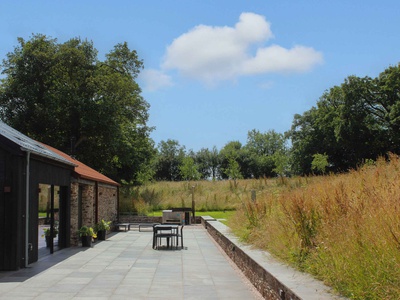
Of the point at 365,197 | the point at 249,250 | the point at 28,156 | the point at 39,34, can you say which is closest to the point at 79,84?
the point at 39,34

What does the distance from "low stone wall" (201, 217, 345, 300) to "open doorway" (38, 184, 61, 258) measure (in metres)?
5.74

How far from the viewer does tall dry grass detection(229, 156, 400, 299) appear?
4113mm

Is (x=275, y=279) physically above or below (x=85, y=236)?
above

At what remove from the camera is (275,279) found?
562 cm

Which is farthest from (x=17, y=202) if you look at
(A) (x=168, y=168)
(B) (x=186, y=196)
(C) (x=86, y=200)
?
(A) (x=168, y=168)

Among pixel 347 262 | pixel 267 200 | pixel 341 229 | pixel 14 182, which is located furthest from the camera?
pixel 267 200

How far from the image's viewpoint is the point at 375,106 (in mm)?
41875

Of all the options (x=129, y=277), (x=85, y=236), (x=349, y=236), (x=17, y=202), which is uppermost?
(x=17, y=202)

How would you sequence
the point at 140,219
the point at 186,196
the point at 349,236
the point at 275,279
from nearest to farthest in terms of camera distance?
the point at 349,236 < the point at 275,279 < the point at 140,219 < the point at 186,196

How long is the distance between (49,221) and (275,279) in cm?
1917

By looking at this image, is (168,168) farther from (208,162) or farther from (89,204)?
(89,204)

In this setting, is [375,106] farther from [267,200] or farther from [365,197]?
[365,197]

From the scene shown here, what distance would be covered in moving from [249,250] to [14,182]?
511 centimetres

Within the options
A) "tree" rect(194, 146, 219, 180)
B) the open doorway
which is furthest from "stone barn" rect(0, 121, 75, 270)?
"tree" rect(194, 146, 219, 180)
